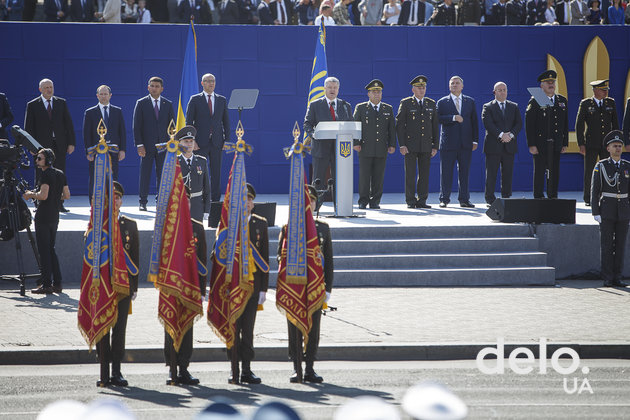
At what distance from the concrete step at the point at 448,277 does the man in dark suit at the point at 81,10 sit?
9512 mm

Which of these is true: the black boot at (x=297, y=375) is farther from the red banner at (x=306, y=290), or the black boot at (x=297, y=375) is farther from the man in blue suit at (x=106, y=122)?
the man in blue suit at (x=106, y=122)

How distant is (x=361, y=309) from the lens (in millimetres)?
12484

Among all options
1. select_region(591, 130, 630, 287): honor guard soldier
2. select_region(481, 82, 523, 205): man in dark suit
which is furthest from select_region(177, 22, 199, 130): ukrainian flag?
select_region(591, 130, 630, 287): honor guard soldier

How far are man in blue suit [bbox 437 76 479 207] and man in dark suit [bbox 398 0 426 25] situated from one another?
4.50m

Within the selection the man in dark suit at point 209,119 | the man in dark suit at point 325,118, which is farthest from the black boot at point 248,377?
the man in dark suit at point 209,119

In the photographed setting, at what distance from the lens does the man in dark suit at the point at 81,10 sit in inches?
821

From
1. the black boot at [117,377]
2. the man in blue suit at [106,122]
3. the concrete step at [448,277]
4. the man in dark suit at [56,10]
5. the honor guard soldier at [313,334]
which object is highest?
the man in dark suit at [56,10]

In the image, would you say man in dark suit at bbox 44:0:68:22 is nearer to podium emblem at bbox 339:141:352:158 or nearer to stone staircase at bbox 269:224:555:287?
podium emblem at bbox 339:141:352:158

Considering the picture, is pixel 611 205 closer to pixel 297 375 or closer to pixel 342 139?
pixel 342 139

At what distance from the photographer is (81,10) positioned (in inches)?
822

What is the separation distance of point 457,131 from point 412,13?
5.13 metres

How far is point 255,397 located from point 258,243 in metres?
1.85

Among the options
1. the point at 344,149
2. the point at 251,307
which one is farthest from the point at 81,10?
the point at 251,307

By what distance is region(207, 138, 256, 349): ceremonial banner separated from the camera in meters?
9.20
